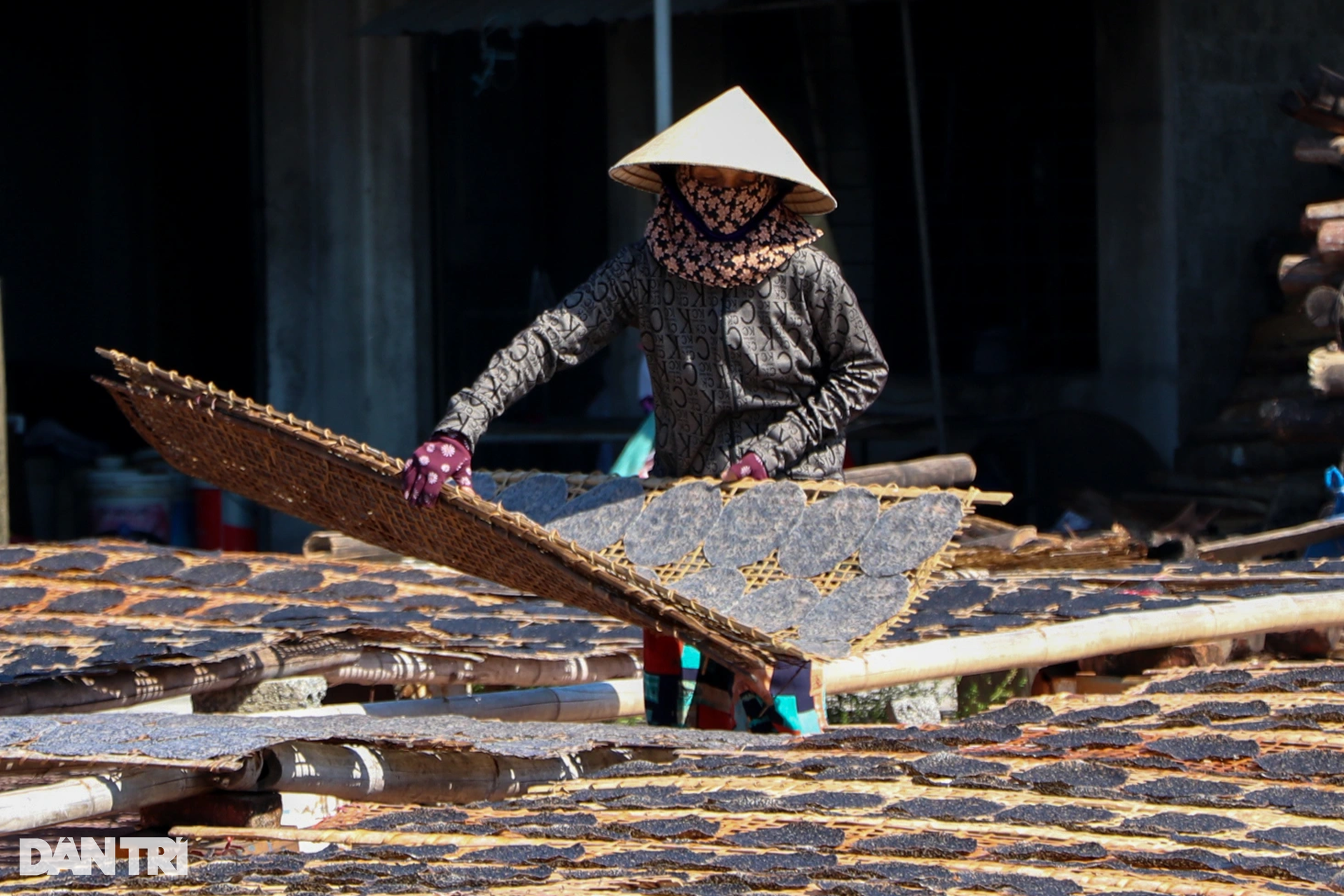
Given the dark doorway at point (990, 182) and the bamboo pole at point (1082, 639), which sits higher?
the dark doorway at point (990, 182)

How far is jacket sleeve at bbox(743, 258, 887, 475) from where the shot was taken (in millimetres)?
3779

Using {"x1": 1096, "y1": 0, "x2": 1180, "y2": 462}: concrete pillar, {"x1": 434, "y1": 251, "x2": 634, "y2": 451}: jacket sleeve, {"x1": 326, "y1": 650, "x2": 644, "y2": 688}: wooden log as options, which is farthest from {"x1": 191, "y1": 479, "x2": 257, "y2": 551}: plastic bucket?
{"x1": 434, "y1": 251, "x2": 634, "y2": 451}: jacket sleeve

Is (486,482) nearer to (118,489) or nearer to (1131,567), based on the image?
(1131,567)

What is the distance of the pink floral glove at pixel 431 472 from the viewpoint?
3344mm

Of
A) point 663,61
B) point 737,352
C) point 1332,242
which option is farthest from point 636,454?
point 737,352

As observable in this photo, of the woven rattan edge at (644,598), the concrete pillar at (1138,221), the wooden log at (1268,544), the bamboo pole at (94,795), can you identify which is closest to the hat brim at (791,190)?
the woven rattan edge at (644,598)

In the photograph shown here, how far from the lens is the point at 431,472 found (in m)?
3.35

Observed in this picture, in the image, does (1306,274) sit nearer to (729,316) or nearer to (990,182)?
(990,182)

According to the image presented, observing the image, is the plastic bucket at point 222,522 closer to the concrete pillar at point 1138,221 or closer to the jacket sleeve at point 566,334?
the concrete pillar at point 1138,221

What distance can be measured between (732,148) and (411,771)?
1343 mm

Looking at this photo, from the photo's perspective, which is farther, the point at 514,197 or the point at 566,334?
the point at 514,197

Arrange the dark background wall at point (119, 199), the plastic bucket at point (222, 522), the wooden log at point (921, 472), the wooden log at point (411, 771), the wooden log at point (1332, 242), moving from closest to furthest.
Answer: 1. the wooden log at point (411, 771)
2. the wooden log at point (921, 472)
3. the wooden log at point (1332, 242)
4. the plastic bucket at point (222, 522)
5. the dark background wall at point (119, 199)

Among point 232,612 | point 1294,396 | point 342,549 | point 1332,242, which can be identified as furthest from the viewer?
point 1294,396

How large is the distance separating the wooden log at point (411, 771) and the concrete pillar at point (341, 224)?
592cm
